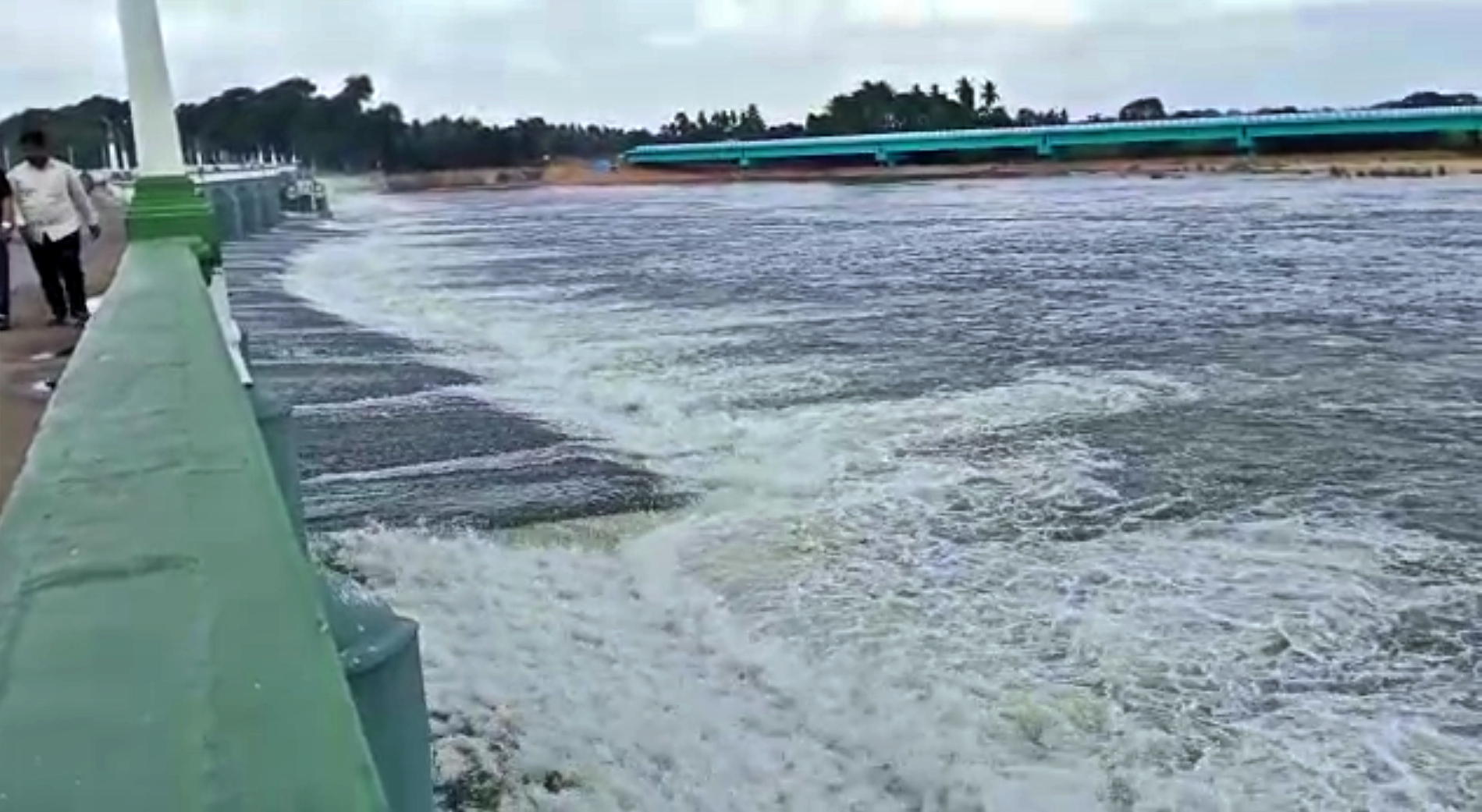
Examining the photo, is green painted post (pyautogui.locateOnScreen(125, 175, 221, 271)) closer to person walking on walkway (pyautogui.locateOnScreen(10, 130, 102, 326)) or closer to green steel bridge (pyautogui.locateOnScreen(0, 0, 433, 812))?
green steel bridge (pyautogui.locateOnScreen(0, 0, 433, 812))

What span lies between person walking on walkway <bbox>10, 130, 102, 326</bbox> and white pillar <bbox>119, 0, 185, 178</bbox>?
17.3 ft

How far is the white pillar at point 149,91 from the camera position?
6.18 meters

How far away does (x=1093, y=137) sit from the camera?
295ft

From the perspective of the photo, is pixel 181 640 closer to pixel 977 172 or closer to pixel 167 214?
pixel 167 214

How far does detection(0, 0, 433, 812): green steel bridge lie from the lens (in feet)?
3.29

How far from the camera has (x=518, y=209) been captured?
69.8 metres

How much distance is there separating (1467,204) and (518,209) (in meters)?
40.3

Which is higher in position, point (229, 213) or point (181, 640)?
point (181, 640)

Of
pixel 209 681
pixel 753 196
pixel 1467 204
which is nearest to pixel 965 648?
pixel 209 681

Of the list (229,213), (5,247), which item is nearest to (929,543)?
(5,247)

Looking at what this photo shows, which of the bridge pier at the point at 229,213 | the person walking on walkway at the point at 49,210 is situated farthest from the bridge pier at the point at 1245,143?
the person walking on walkway at the point at 49,210

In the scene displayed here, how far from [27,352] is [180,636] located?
10.4 meters

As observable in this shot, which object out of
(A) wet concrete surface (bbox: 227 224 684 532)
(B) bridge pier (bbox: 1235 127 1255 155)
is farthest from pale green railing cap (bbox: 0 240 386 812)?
(B) bridge pier (bbox: 1235 127 1255 155)

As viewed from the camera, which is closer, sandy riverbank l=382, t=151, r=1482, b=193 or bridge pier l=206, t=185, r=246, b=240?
bridge pier l=206, t=185, r=246, b=240
